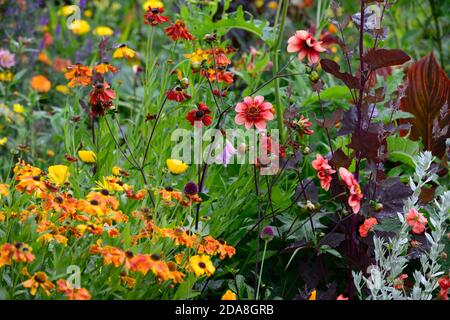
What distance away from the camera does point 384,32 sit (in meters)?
1.87

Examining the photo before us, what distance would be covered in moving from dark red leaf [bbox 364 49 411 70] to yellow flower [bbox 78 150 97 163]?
0.78m

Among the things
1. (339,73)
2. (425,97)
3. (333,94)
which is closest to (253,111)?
(339,73)

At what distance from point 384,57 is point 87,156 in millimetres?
828

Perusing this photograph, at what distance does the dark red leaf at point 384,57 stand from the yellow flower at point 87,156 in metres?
0.78

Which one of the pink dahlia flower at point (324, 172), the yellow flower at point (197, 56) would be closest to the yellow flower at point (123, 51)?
the yellow flower at point (197, 56)

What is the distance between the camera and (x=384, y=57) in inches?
72.2

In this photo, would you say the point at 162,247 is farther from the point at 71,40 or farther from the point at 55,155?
the point at 71,40

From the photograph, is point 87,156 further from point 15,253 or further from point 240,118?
point 15,253

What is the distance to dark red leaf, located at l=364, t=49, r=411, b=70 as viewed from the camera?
1.82m

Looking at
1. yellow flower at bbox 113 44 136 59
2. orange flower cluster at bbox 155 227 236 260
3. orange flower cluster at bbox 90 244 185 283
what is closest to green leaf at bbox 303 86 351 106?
yellow flower at bbox 113 44 136 59

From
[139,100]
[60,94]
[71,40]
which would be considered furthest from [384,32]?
[71,40]

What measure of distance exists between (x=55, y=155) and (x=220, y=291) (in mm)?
1099

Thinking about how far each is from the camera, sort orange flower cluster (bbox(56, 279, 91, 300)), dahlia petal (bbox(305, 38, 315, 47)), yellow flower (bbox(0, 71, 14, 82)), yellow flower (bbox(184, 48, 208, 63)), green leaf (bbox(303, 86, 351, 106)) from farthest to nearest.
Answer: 1. yellow flower (bbox(0, 71, 14, 82))
2. green leaf (bbox(303, 86, 351, 106))
3. yellow flower (bbox(184, 48, 208, 63))
4. dahlia petal (bbox(305, 38, 315, 47))
5. orange flower cluster (bbox(56, 279, 91, 300))

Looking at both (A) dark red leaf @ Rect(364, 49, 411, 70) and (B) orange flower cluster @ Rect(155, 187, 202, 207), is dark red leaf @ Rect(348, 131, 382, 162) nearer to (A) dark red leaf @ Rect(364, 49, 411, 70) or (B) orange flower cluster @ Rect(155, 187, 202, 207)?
(A) dark red leaf @ Rect(364, 49, 411, 70)
